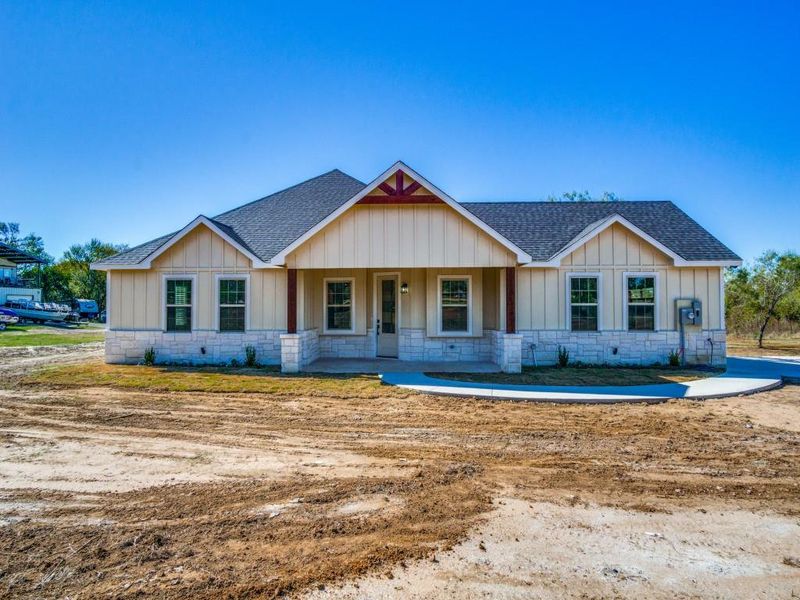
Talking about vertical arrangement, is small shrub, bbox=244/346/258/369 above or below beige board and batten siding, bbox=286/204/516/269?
below

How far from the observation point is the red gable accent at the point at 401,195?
11.1 meters

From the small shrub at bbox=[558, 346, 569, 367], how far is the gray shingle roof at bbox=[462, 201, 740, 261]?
272cm

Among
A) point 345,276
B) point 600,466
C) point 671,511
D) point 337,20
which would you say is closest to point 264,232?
point 345,276

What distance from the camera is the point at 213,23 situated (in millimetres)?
11562

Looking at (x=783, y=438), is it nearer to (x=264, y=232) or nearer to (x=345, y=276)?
(x=345, y=276)

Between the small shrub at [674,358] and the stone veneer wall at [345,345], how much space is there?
893cm

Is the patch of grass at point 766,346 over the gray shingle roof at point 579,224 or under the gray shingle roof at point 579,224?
under

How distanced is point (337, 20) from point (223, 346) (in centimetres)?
1005

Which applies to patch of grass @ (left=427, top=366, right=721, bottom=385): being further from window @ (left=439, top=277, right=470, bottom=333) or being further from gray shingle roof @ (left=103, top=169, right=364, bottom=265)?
gray shingle roof @ (left=103, top=169, right=364, bottom=265)

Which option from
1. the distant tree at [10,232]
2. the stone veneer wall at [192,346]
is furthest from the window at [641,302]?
the distant tree at [10,232]

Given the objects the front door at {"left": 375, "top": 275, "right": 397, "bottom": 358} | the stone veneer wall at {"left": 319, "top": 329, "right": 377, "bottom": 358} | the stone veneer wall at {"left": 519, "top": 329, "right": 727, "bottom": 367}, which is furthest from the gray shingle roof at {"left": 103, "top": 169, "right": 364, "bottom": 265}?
the stone veneer wall at {"left": 519, "top": 329, "right": 727, "bottom": 367}

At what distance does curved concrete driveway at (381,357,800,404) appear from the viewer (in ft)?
27.7

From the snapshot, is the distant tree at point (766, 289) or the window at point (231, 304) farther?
the distant tree at point (766, 289)

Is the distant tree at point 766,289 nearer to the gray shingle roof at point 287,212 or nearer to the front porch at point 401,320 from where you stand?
the front porch at point 401,320
